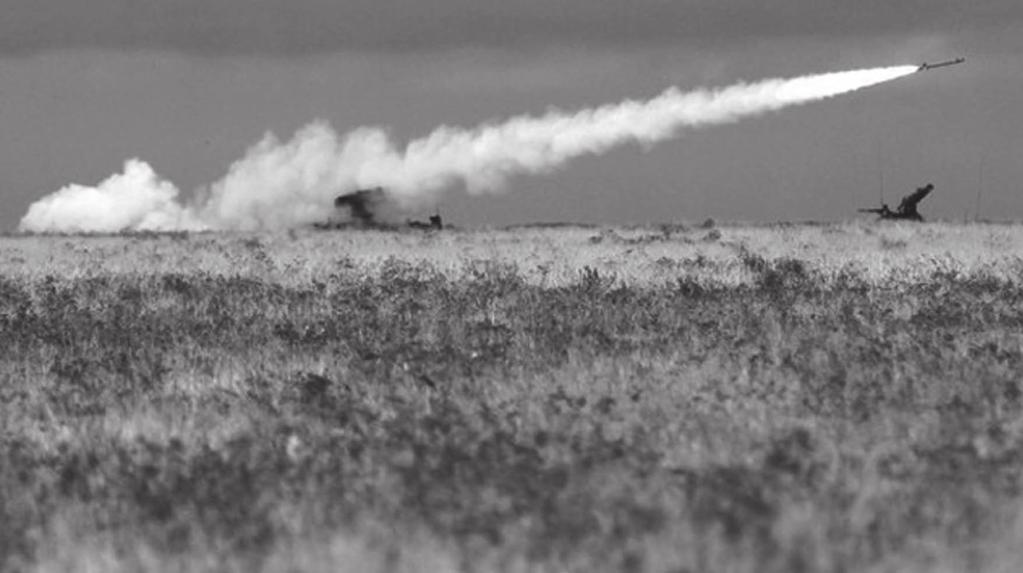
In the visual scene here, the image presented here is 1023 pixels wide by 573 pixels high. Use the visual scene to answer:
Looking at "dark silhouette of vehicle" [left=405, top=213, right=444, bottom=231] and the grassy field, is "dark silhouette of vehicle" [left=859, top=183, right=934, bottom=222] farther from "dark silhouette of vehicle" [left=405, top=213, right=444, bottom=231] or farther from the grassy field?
the grassy field

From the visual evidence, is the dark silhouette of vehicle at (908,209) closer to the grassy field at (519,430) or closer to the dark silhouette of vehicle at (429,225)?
the dark silhouette of vehicle at (429,225)

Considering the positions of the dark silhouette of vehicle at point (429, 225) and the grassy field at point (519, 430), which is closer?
the grassy field at point (519, 430)

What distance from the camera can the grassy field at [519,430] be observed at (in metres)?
8.67

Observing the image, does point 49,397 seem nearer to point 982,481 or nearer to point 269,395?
point 269,395

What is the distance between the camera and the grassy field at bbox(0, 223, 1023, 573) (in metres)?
8.67

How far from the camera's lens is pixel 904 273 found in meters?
31.6

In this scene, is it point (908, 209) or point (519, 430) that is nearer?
point (519, 430)

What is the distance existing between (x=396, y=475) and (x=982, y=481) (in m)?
2.74

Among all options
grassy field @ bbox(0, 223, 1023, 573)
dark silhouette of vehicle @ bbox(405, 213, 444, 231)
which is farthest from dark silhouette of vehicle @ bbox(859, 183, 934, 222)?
grassy field @ bbox(0, 223, 1023, 573)

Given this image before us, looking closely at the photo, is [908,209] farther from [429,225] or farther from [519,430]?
[519,430]

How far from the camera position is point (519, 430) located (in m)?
12.2

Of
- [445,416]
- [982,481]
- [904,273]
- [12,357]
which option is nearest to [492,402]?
[445,416]

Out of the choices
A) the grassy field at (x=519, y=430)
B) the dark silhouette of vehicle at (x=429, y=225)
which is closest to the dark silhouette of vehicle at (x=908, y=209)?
the dark silhouette of vehicle at (x=429, y=225)

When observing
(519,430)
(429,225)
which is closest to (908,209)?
(429,225)
